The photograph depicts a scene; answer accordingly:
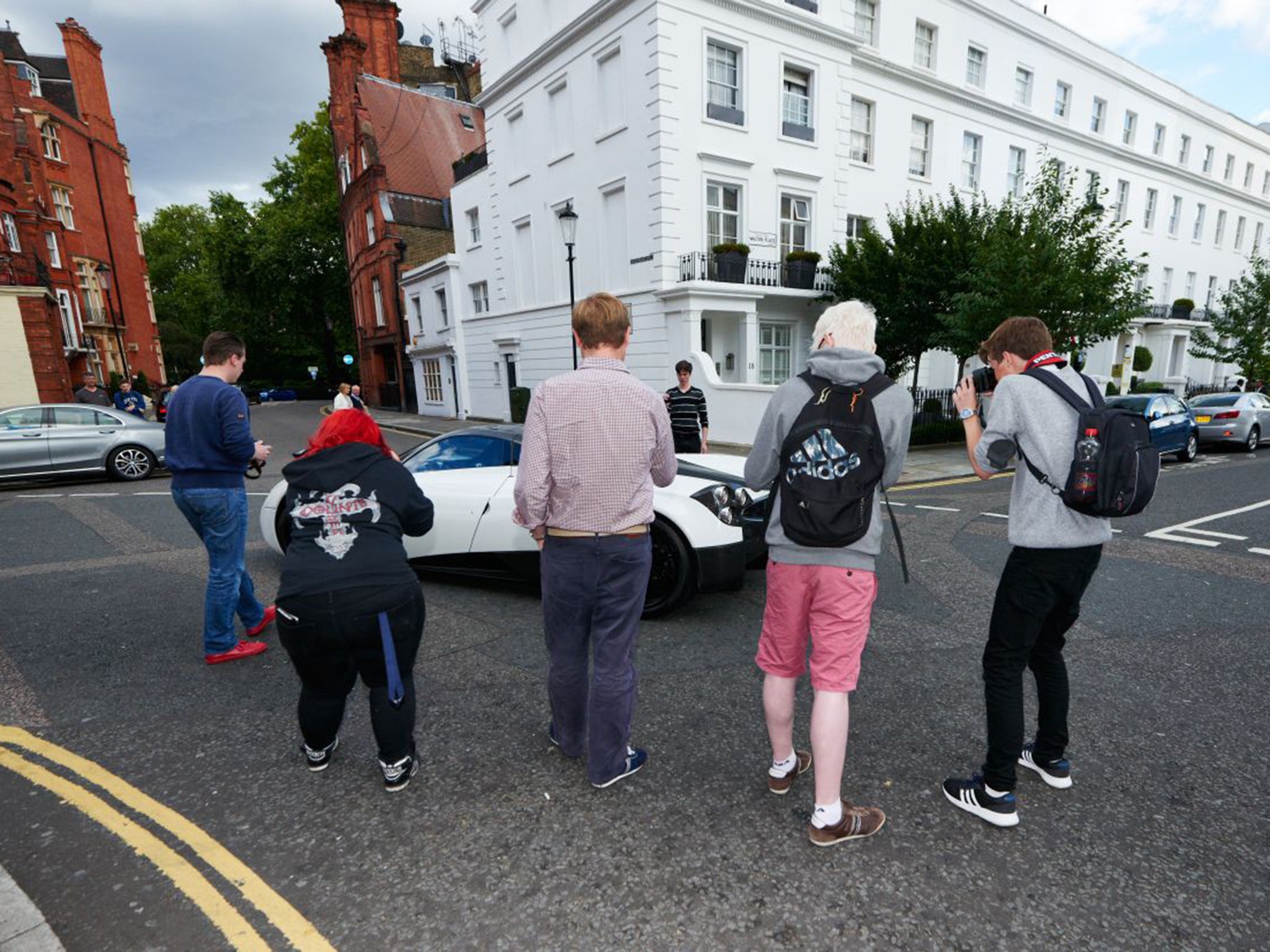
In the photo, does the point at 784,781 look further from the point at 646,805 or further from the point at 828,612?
the point at 828,612

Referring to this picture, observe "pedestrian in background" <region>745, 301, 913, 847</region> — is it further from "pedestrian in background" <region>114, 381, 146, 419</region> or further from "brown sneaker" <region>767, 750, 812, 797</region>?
"pedestrian in background" <region>114, 381, 146, 419</region>

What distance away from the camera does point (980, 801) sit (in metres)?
2.49

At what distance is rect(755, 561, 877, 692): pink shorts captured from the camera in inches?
88.5

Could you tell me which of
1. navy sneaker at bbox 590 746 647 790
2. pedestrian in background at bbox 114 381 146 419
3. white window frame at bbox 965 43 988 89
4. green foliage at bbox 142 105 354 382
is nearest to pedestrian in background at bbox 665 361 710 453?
navy sneaker at bbox 590 746 647 790

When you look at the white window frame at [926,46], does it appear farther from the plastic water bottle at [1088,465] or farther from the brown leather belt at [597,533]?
the brown leather belt at [597,533]

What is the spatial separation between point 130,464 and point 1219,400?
77.5ft

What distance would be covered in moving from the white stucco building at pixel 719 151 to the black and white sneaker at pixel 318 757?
41.4ft

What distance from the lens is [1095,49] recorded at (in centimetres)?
2569

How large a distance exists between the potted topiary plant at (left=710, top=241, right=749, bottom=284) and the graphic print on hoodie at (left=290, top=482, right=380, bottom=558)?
15.4 m

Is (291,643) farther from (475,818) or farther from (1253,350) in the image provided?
(1253,350)

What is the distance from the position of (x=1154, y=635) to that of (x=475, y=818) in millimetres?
4451

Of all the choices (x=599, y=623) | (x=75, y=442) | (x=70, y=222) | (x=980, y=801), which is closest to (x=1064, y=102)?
(x=980, y=801)

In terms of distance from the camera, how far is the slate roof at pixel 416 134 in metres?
30.4

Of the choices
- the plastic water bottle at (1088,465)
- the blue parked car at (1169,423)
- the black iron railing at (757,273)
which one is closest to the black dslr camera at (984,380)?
the plastic water bottle at (1088,465)
